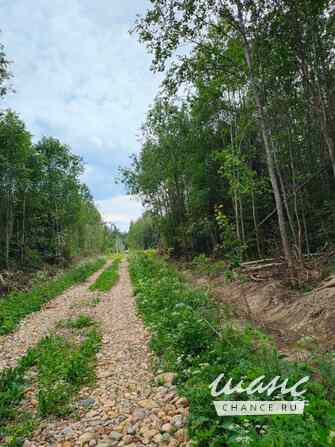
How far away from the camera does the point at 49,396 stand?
3395 millimetres

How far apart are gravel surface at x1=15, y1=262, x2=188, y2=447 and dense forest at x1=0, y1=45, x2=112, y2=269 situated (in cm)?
1295

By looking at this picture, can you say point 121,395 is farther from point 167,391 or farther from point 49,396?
point 49,396

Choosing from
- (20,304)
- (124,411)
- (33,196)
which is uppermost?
(33,196)

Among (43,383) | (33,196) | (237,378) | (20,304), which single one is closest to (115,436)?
(237,378)

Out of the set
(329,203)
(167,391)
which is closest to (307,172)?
(329,203)

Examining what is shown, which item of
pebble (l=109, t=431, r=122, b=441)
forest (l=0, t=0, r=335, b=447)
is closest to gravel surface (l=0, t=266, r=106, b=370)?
forest (l=0, t=0, r=335, b=447)

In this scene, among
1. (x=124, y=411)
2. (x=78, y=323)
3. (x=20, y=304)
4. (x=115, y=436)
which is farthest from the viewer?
(x=20, y=304)

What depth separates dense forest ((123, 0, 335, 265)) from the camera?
301 inches

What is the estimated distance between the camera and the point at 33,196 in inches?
742

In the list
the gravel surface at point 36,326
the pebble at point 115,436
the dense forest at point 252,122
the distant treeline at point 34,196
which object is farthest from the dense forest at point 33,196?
the pebble at point 115,436

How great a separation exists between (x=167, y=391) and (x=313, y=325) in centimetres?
334

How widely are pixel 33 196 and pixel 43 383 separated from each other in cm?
1772

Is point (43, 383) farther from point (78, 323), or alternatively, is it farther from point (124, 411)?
point (78, 323)

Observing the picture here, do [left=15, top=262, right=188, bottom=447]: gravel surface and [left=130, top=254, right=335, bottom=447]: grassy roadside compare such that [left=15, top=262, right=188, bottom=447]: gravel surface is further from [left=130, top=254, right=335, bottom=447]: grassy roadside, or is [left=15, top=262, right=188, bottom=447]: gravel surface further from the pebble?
[left=130, top=254, right=335, bottom=447]: grassy roadside
